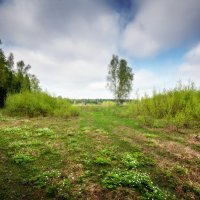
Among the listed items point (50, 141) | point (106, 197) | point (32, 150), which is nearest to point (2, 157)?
point (32, 150)

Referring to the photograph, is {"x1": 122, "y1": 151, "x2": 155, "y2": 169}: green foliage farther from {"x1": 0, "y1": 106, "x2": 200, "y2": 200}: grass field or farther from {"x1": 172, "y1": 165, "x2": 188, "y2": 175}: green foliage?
{"x1": 172, "y1": 165, "x2": 188, "y2": 175}: green foliage

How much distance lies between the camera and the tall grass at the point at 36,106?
92.0 ft

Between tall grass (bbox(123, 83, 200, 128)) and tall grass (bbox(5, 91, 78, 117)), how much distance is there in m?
11.3

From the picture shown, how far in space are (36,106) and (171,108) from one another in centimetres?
1800

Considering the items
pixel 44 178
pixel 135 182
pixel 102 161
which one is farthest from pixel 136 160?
pixel 44 178

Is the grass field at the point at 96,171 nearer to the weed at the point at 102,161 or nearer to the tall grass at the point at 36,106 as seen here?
the weed at the point at 102,161

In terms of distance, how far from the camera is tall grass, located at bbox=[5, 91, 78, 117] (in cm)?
2805

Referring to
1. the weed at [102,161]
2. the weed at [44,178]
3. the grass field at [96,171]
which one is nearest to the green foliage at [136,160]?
the grass field at [96,171]

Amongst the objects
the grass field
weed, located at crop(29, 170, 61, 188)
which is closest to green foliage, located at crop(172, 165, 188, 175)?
the grass field

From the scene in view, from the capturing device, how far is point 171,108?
750 inches

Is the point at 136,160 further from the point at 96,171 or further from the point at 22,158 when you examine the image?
the point at 22,158

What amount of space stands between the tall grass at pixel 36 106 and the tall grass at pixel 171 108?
37.0ft

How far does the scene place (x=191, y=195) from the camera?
650 cm

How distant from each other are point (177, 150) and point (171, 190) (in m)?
4.94
